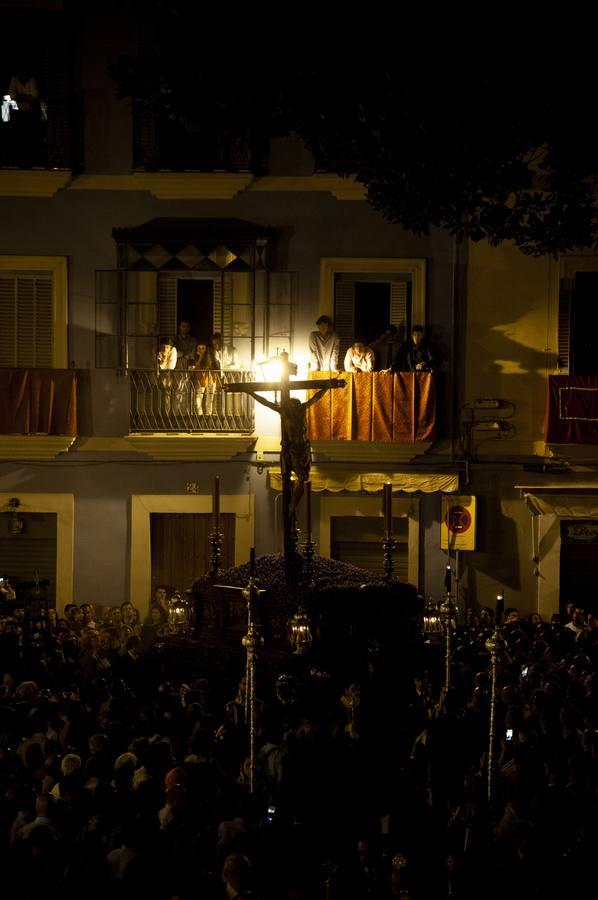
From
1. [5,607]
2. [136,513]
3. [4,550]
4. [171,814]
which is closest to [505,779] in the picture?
[171,814]

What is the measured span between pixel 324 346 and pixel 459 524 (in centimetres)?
380

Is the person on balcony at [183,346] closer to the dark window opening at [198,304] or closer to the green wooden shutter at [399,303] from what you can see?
the dark window opening at [198,304]

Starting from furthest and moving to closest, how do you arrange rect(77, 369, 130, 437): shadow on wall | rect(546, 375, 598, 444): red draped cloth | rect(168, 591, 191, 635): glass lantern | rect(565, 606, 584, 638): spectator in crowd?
1. rect(77, 369, 130, 437): shadow on wall
2. rect(546, 375, 598, 444): red draped cloth
3. rect(565, 606, 584, 638): spectator in crowd
4. rect(168, 591, 191, 635): glass lantern

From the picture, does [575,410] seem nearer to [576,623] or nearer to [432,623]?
[576,623]

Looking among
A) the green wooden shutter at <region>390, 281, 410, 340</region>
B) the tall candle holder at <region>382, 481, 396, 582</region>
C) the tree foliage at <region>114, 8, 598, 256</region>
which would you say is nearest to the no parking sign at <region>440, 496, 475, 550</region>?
the green wooden shutter at <region>390, 281, 410, 340</region>

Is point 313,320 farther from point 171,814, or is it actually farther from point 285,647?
point 171,814

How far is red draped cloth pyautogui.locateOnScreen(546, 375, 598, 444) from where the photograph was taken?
18594mm

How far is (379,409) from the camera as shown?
1897cm

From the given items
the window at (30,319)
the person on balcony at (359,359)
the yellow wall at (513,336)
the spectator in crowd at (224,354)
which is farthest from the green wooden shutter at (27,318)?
the yellow wall at (513,336)

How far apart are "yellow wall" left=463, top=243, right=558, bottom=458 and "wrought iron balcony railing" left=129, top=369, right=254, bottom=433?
13.1 feet

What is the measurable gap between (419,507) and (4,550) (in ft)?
24.1

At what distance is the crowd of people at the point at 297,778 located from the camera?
7.50 meters

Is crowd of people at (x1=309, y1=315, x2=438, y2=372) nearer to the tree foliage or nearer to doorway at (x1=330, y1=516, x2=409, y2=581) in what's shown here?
doorway at (x1=330, y1=516, x2=409, y2=581)

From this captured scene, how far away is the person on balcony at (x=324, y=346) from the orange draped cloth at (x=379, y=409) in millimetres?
201
